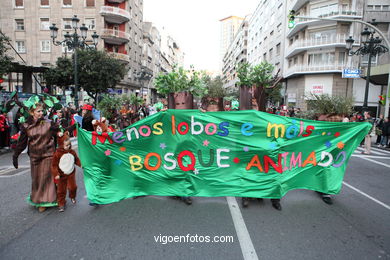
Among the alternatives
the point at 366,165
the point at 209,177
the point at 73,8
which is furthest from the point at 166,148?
the point at 73,8

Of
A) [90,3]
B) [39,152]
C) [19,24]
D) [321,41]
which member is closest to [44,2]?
[19,24]

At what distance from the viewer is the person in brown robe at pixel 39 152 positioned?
422cm

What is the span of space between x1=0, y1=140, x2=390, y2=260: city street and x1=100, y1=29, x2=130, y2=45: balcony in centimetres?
3192

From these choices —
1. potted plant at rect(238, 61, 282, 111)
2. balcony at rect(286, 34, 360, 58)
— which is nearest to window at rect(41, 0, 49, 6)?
balcony at rect(286, 34, 360, 58)

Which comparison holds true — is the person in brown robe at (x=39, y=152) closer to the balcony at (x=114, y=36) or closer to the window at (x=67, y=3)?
the balcony at (x=114, y=36)

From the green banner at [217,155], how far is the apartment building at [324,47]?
24.9 meters

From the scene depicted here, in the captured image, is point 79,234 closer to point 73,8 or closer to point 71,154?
point 71,154

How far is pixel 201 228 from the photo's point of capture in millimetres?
3650

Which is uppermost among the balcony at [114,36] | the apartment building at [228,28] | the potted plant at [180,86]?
the apartment building at [228,28]

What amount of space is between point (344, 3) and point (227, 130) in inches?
1237

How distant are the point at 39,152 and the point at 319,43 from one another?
103 ft

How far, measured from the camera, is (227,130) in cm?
459

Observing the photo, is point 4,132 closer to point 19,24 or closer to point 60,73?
point 60,73

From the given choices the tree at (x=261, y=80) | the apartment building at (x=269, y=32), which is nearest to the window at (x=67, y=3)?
the apartment building at (x=269, y=32)
